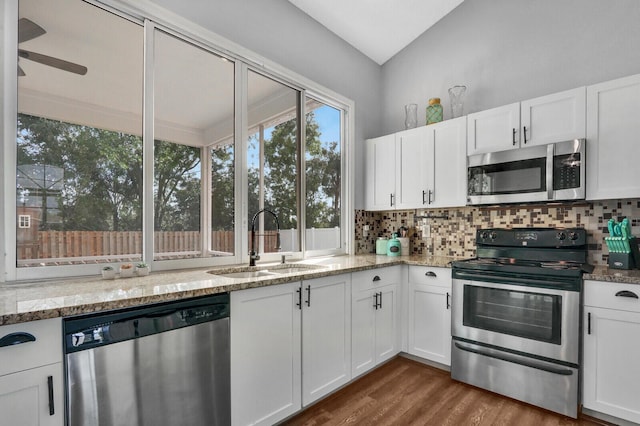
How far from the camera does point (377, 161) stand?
3555mm

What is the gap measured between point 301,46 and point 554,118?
220 centimetres

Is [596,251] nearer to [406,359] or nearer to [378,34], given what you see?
[406,359]

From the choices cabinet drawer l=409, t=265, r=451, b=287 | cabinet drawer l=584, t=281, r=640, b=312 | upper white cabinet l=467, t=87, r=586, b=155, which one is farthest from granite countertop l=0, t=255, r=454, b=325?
upper white cabinet l=467, t=87, r=586, b=155

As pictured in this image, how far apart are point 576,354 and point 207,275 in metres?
2.44

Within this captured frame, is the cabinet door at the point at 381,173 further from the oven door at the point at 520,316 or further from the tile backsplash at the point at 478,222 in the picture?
the oven door at the point at 520,316

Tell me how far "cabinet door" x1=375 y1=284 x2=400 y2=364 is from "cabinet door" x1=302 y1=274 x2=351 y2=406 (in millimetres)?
403

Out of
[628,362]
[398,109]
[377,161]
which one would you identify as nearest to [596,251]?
[628,362]

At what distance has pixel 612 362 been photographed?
1.99 m

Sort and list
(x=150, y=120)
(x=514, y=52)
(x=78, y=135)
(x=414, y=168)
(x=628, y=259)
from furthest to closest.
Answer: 1. (x=414, y=168)
2. (x=514, y=52)
3. (x=628, y=259)
4. (x=150, y=120)
5. (x=78, y=135)

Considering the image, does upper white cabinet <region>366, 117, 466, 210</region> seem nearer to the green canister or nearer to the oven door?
the green canister

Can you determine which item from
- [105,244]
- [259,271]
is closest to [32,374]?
[105,244]

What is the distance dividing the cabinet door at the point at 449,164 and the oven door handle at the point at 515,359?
1.22m

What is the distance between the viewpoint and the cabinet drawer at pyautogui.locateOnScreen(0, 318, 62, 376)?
1.09 m

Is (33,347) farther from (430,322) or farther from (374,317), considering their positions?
(430,322)
